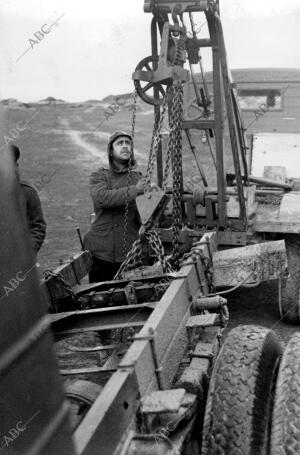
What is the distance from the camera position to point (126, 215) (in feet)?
17.7

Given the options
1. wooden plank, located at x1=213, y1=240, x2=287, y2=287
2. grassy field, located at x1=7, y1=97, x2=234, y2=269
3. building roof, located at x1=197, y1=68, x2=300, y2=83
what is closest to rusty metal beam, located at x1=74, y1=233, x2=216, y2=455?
wooden plank, located at x1=213, y1=240, x2=287, y2=287

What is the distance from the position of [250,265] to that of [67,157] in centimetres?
1396

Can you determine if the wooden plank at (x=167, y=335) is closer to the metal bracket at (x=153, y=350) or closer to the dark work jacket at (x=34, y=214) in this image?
the metal bracket at (x=153, y=350)

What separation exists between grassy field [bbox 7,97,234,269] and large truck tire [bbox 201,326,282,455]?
153 inches

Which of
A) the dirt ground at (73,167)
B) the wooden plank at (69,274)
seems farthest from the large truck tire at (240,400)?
the dirt ground at (73,167)

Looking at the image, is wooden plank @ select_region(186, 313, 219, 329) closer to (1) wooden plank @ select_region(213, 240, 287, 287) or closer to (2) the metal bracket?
(2) the metal bracket

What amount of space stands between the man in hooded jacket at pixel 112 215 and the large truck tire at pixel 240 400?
96.7 inches

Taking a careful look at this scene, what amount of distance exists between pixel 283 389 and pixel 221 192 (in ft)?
9.63

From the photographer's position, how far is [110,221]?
18.2 ft

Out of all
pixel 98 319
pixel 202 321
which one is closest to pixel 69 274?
pixel 98 319

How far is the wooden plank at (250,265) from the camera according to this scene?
15.5ft

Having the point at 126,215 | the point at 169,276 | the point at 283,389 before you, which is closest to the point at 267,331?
the point at 283,389

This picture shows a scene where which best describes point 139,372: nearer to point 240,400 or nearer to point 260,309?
point 240,400

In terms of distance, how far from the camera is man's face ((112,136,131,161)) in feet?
17.8
